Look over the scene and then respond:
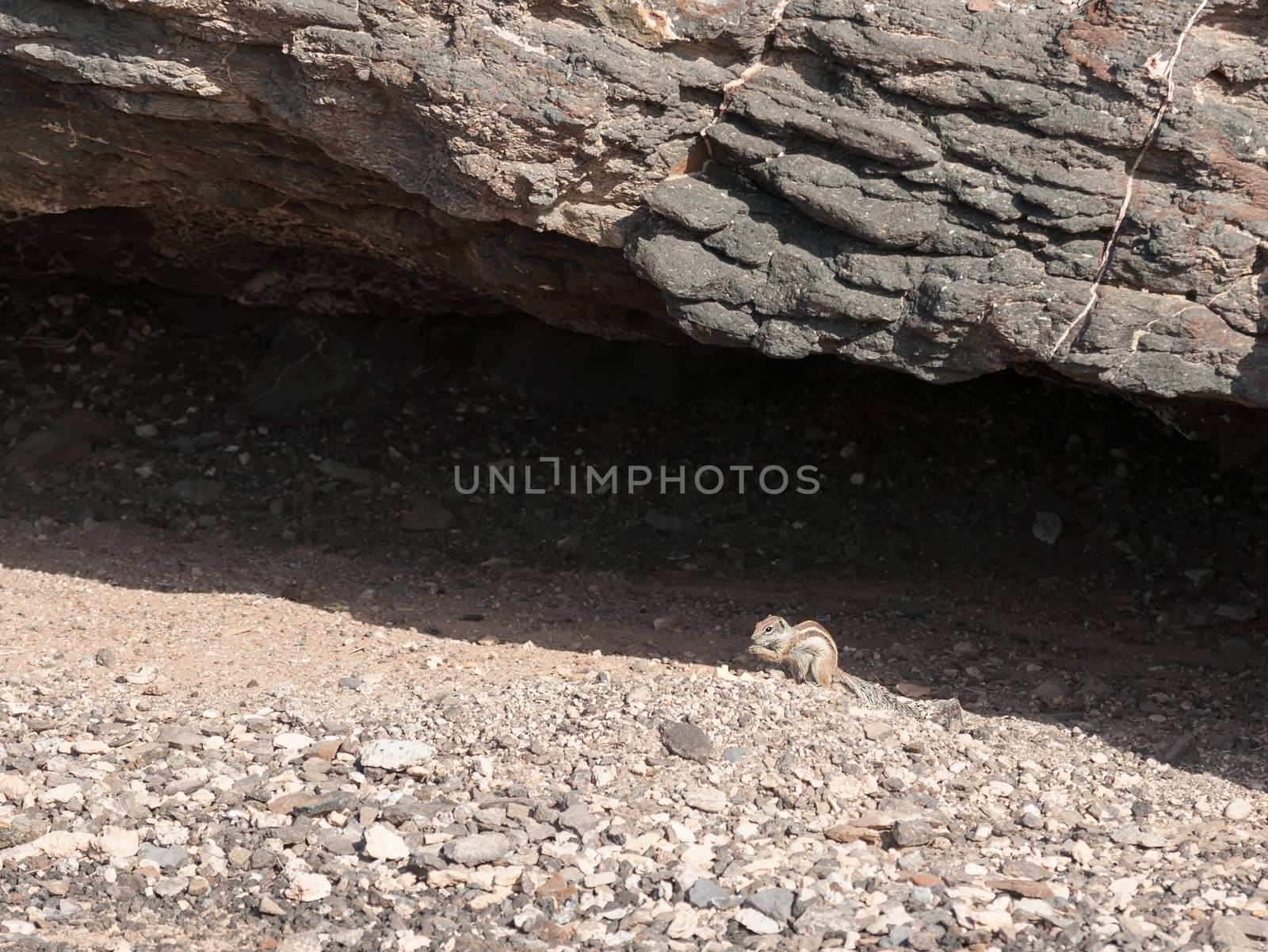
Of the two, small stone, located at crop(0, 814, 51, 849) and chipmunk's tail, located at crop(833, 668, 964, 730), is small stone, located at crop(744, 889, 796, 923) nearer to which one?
chipmunk's tail, located at crop(833, 668, 964, 730)

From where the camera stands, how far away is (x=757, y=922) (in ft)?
11.2

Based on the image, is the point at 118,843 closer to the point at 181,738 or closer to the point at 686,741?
the point at 181,738

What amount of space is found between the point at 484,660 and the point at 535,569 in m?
1.39

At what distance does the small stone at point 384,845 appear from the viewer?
3.68 m

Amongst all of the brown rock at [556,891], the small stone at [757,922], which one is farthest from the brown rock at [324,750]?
the small stone at [757,922]

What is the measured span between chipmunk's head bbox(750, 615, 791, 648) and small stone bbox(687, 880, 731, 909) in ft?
5.40

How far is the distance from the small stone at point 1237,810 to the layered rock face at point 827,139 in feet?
4.97

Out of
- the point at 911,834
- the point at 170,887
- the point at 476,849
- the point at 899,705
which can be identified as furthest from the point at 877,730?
the point at 170,887

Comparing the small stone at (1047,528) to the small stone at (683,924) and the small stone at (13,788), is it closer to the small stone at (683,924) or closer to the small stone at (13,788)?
the small stone at (683,924)

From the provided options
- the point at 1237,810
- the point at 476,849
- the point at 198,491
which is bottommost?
the point at 198,491

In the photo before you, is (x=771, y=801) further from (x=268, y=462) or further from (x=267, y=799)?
(x=268, y=462)

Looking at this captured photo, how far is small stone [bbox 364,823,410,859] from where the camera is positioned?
145 inches

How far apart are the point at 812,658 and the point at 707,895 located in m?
1.66

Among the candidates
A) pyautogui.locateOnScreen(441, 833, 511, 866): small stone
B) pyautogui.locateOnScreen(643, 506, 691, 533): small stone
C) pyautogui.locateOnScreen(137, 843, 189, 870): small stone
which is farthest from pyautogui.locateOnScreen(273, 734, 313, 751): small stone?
pyautogui.locateOnScreen(643, 506, 691, 533): small stone
